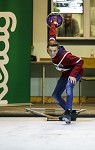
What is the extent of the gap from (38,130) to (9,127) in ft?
1.14

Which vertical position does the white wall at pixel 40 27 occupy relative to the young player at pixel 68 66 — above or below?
above

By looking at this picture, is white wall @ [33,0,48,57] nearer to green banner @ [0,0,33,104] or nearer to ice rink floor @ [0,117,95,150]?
green banner @ [0,0,33,104]

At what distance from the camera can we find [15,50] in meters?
5.95

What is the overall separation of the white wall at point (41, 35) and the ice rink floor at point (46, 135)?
9.54 ft

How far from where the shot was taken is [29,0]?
19.5 feet

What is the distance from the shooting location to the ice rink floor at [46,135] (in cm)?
275

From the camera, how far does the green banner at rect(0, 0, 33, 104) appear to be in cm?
591

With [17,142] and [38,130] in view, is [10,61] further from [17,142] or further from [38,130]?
[17,142]

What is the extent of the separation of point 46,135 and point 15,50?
2904 millimetres

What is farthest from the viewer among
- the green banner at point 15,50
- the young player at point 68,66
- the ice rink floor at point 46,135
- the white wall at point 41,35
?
the white wall at point 41,35

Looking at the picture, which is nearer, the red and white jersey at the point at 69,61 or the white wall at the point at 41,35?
the red and white jersey at the point at 69,61

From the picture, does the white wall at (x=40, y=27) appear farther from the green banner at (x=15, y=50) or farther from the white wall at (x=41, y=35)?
the green banner at (x=15, y=50)

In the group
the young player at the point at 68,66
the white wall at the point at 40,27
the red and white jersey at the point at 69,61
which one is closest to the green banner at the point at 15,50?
the white wall at the point at 40,27

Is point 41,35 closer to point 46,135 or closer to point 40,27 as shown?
point 40,27
